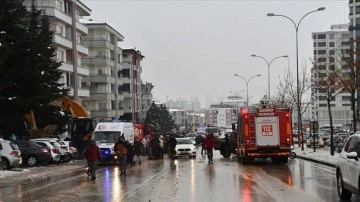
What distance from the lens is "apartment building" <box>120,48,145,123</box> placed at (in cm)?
10319

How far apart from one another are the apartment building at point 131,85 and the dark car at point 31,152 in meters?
65.1

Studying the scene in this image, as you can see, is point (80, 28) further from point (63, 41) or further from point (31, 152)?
point (31, 152)

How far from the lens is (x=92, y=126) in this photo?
151 ft

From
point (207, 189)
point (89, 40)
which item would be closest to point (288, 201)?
point (207, 189)

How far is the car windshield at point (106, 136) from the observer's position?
3550 cm

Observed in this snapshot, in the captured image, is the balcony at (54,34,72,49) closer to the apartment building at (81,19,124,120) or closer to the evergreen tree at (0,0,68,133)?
the apartment building at (81,19,124,120)

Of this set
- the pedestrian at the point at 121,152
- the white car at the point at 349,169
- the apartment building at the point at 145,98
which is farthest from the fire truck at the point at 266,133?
the apartment building at the point at 145,98

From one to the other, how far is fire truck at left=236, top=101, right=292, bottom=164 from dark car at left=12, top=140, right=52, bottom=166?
37.3ft

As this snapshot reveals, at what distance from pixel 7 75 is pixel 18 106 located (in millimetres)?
1977

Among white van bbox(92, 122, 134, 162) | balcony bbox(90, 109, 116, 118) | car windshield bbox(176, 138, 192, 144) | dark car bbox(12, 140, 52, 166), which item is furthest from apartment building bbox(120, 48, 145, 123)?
dark car bbox(12, 140, 52, 166)

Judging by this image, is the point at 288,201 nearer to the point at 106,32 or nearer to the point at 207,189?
the point at 207,189

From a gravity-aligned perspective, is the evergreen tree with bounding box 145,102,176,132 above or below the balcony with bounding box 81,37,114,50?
below

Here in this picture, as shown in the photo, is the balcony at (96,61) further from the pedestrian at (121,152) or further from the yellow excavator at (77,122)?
the pedestrian at (121,152)

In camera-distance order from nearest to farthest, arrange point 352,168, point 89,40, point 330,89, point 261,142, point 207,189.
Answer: point 352,168 < point 207,189 < point 261,142 < point 330,89 < point 89,40
